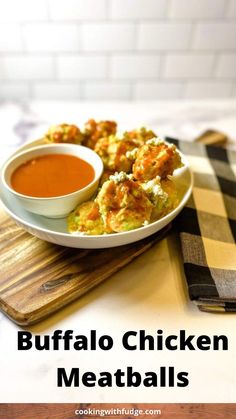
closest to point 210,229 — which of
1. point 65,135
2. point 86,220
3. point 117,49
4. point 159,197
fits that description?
point 159,197

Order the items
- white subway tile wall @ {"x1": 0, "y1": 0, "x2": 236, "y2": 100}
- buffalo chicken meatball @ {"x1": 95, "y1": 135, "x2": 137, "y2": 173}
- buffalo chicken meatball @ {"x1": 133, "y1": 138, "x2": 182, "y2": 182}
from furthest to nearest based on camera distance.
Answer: white subway tile wall @ {"x1": 0, "y1": 0, "x2": 236, "y2": 100}
buffalo chicken meatball @ {"x1": 95, "y1": 135, "x2": 137, "y2": 173}
buffalo chicken meatball @ {"x1": 133, "y1": 138, "x2": 182, "y2": 182}

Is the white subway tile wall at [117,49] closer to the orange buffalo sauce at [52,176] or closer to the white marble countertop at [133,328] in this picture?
the orange buffalo sauce at [52,176]

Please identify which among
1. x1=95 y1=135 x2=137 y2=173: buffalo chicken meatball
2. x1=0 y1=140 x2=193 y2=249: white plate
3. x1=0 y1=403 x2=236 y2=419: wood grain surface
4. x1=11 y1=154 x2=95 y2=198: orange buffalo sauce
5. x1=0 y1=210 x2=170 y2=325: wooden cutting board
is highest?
x1=95 y1=135 x2=137 y2=173: buffalo chicken meatball

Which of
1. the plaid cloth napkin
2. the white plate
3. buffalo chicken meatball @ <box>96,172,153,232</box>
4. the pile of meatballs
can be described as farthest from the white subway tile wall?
buffalo chicken meatball @ <box>96,172,153,232</box>

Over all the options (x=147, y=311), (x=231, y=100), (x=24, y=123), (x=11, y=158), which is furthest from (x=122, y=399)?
(x=231, y=100)

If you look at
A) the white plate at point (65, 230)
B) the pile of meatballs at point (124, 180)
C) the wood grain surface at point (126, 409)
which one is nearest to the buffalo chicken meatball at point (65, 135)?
the pile of meatballs at point (124, 180)

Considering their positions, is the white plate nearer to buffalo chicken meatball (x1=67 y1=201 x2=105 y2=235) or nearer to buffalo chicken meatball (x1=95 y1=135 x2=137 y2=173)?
buffalo chicken meatball (x1=67 y1=201 x2=105 y2=235)

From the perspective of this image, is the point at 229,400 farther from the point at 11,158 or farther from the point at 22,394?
the point at 11,158
